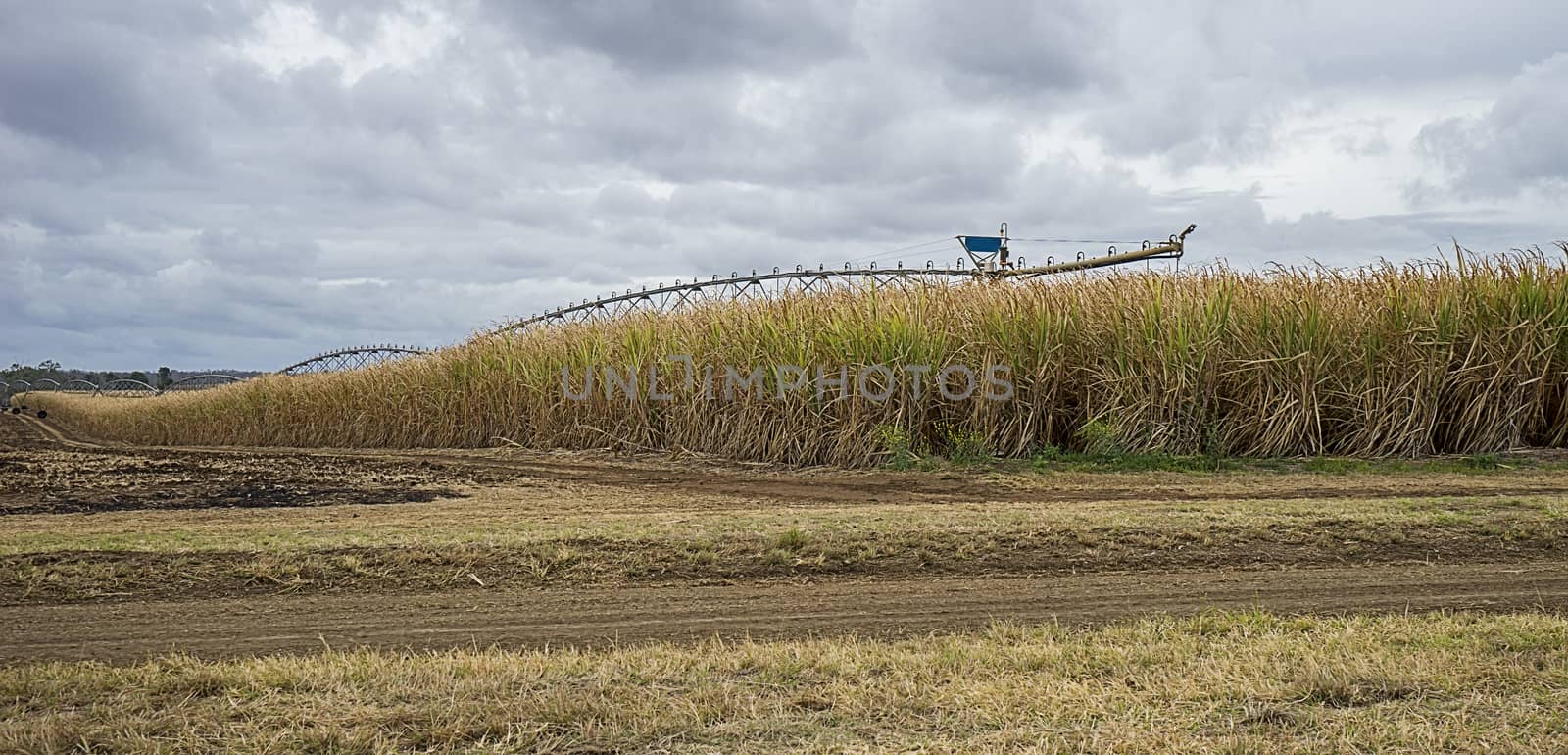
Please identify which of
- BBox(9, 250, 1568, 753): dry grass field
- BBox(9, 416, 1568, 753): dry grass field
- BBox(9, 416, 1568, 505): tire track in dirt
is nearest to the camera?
BBox(9, 416, 1568, 753): dry grass field

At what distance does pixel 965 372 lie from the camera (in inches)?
492

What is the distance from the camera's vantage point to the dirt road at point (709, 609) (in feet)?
16.2

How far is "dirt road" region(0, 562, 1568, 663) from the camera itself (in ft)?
16.2

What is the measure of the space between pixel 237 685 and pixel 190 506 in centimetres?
692

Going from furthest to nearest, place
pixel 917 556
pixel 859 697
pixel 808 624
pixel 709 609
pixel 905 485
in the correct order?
pixel 905 485 → pixel 917 556 → pixel 709 609 → pixel 808 624 → pixel 859 697

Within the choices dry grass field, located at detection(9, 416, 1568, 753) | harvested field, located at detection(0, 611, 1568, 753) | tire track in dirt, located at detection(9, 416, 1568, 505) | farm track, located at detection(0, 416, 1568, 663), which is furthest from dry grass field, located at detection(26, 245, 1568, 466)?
harvested field, located at detection(0, 611, 1568, 753)

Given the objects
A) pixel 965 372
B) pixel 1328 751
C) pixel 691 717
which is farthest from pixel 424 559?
pixel 965 372

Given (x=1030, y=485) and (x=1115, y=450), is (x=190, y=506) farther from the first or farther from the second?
(x=1115, y=450)

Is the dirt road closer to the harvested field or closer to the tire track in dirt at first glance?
the harvested field

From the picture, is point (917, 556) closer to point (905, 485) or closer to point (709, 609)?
point (709, 609)

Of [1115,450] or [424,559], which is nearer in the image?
[424,559]

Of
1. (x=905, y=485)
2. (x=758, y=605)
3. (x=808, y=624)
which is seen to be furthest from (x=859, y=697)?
(x=905, y=485)

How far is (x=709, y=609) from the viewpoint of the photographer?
542 centimetres

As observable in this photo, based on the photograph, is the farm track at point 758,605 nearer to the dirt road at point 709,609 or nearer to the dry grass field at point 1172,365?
the dirt road at point 709,609
